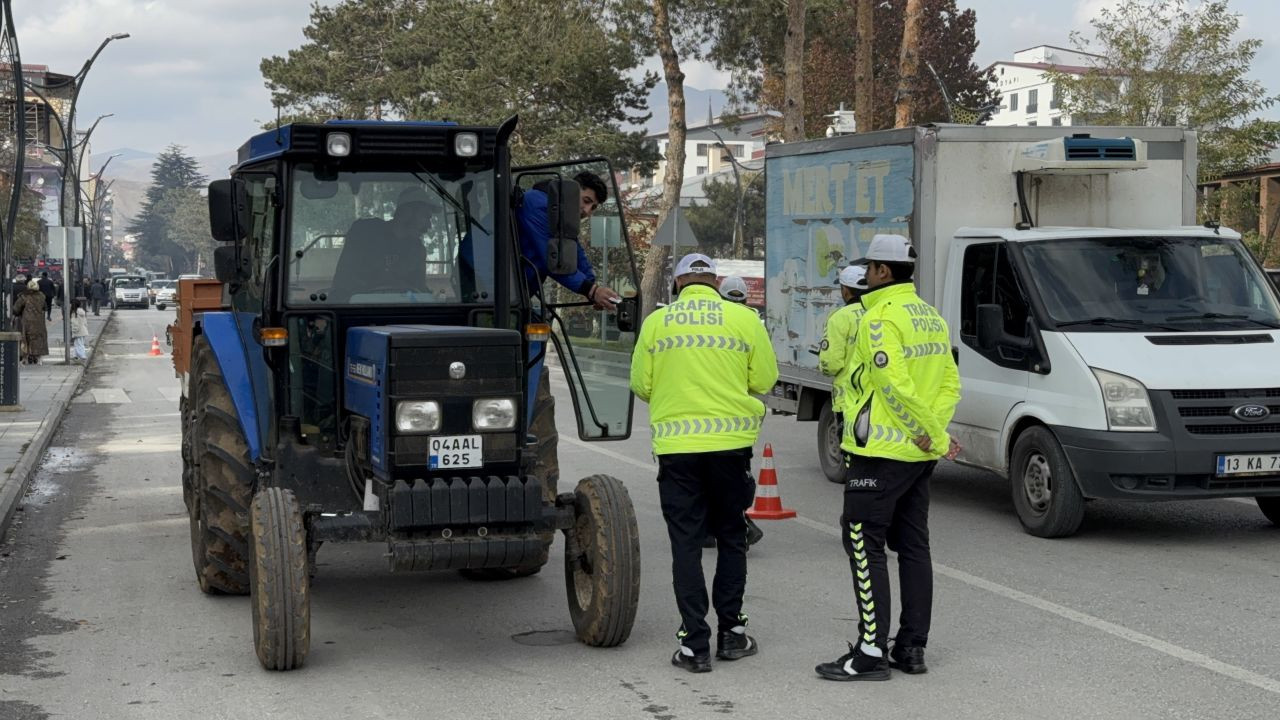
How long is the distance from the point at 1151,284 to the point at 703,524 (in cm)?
510

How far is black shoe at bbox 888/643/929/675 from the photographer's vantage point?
682 cm

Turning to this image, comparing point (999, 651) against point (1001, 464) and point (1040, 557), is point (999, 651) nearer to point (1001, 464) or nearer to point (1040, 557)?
point (1040, 557)

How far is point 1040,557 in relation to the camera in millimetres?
9695

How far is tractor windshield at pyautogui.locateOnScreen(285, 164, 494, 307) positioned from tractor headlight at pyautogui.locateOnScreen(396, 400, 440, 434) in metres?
1.09

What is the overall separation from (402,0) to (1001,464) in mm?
53526

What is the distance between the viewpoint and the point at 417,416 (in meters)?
6.72

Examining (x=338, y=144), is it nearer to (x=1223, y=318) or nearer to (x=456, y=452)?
(x=456, y=452)

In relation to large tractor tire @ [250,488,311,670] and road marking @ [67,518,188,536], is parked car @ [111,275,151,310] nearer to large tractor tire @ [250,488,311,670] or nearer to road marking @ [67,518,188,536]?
road marking @ [67,518,188,536]

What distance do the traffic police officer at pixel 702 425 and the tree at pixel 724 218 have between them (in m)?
76.1

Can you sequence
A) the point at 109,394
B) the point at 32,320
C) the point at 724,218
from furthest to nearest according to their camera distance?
the point at 724,218
the point at 32,320
the point at 109,394

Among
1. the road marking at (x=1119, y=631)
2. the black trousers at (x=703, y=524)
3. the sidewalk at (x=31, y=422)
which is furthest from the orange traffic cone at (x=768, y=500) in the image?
the sidewalk at (x=31, y=422)

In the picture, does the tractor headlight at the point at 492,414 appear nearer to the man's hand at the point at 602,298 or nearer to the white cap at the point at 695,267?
the white cap at the point at 695,267

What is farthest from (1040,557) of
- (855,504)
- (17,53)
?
(17,53)

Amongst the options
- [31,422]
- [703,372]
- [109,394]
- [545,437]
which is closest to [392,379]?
[703,372]
